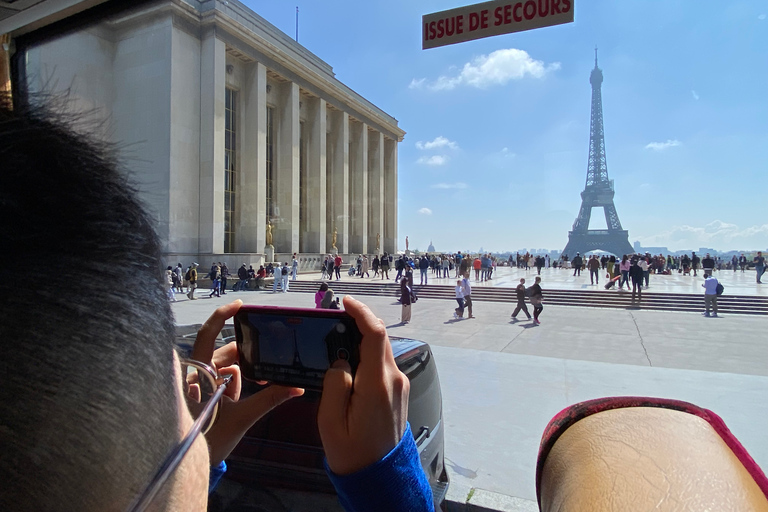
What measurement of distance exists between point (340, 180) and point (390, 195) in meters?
9.99

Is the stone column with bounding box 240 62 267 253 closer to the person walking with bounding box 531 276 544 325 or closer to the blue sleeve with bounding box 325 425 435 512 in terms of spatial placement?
the person walking with bounding box 531 276 544 325

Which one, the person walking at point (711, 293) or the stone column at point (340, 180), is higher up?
the stone column at point (340, 180)

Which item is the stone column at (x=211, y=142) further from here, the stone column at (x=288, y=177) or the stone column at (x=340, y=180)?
the stone column at (x=340, y=180)

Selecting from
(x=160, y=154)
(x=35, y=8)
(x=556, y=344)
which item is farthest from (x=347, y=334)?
(x=160, y=154)

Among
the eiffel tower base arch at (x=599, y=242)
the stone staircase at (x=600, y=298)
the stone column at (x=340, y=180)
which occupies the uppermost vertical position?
the stone column at (x=340, y=180)

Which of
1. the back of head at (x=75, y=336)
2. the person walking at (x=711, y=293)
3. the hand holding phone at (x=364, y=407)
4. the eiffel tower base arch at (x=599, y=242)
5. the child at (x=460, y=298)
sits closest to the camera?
the back of head at (x=75, y=336)

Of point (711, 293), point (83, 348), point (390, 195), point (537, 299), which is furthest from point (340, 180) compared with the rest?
point (83, 348)

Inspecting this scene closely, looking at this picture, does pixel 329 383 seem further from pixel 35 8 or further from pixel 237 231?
pixel 237 231

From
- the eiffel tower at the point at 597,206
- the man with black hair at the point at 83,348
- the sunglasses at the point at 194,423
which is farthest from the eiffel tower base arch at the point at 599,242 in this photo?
the man with black hair at the point at 83,348

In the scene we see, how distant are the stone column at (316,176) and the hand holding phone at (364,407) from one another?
34.4m

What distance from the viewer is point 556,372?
24.0ft

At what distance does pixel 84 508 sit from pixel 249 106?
30.9 m

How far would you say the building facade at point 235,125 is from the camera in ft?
69.8

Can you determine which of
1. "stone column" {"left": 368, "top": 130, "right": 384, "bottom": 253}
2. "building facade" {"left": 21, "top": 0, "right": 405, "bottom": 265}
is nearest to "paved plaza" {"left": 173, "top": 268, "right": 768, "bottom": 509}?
"building facade" {"left": 21, "top": 0, "right": 405, "bottom": 265}
